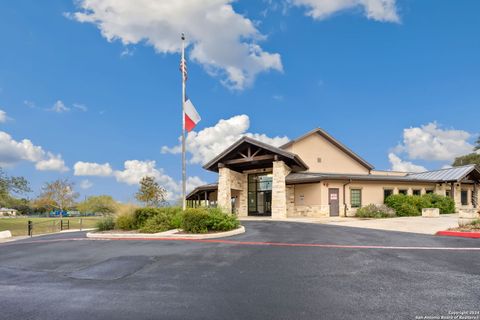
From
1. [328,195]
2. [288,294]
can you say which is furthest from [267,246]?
[328,195]

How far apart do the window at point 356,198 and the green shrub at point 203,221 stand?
50.0 feet

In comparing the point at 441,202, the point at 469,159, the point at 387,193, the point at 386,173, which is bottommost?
the point at 441,202

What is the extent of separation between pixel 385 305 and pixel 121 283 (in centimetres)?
488

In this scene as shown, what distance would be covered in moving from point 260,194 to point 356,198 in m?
8.22

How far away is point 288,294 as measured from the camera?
5.20 meters

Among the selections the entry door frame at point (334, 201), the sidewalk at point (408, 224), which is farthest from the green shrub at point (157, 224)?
the entry door frame at point (334, 201)

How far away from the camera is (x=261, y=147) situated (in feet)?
76.5

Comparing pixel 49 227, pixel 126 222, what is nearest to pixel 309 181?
pixel 126 222

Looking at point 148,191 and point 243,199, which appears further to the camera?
point 148,191

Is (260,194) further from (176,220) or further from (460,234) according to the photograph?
(460,234)

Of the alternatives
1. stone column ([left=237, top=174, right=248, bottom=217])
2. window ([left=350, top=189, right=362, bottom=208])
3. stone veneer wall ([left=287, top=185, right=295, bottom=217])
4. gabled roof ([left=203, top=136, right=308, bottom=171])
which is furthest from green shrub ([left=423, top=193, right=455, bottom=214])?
stone column ([left=237, top=174, right=248, bottom=217])

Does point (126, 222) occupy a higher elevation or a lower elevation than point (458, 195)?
lower

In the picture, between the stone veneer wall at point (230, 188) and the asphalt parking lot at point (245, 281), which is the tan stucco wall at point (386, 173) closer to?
the stone veneer wall at point (230, 188)

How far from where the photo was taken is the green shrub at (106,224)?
49.5 feet
